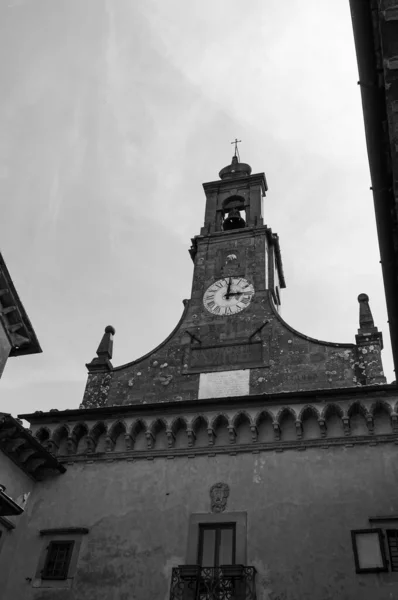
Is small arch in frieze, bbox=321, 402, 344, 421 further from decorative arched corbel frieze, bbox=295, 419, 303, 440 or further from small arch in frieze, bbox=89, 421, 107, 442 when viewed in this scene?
small arch in frieze, bbox=89, 421, 107, 442

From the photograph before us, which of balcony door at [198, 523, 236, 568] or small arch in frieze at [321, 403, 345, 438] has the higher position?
small arch in frieze at [321, 403, 345, 438]

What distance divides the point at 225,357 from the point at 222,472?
470 cm

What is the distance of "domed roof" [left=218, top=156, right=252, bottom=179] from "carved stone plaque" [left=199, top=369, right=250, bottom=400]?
12678 millimetres

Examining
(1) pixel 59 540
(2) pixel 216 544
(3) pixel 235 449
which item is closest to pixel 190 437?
(3) pixel 235 449

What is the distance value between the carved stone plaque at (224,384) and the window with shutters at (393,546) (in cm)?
629

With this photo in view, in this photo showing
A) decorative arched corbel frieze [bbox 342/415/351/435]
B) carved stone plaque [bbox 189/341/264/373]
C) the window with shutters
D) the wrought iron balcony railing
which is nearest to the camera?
the window with shutters

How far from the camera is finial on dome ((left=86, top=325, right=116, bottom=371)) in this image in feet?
74.3

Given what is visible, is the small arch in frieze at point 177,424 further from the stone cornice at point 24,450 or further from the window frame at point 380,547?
the window frame at point 380,547

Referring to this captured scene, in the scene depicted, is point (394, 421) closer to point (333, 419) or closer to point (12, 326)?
point (333, 419)

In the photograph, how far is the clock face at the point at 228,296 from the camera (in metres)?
23.5

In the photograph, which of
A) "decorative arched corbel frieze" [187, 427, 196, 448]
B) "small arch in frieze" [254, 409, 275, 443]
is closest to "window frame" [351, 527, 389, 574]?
"small arch in frieze" [254, 409, 275, 443]

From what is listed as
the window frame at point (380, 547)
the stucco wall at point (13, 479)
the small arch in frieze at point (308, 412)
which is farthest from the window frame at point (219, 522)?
the stucco wall at point (13, 479)

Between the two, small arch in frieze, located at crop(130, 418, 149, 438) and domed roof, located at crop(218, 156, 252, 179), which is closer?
small arch in frieze, located at crop(130, 418, 149, 438)

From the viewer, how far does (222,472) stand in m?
18.1
